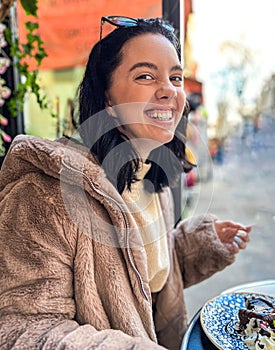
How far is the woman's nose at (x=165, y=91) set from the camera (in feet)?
2.72

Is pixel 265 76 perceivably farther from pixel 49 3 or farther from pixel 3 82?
pixel 3 82

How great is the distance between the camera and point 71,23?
132 centimetres

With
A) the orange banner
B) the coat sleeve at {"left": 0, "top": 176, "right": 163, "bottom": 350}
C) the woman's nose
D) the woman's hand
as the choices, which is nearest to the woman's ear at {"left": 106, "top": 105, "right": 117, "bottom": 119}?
the woman's nose

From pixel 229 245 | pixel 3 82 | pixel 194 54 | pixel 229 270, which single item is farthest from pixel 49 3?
pixel 229 270

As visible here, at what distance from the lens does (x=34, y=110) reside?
145cm

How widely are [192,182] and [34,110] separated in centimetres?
73

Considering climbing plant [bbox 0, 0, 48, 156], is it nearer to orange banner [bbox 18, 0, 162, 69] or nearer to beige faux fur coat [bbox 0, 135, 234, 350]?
orange banner [bbox 18, 0, 162, 69]

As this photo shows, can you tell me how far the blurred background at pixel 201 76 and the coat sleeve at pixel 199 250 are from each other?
0.05 metres

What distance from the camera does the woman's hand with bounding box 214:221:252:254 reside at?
1.08m

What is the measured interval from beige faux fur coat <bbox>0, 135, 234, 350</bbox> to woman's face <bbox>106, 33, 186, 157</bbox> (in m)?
0.13

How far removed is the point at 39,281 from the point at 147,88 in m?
0.44

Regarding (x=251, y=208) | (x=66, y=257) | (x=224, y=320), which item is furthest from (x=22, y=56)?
(x=251, y=208)

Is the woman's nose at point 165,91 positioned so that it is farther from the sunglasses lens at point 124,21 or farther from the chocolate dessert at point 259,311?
the chocolate dessert at point 259,311

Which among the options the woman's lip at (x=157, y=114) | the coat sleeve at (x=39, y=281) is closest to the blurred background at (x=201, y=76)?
the woman's lip at (x=157, y=114)
